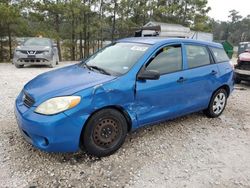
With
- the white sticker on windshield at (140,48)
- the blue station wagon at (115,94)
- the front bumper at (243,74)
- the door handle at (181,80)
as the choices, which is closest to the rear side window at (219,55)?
the blue station wagon at (115,94)

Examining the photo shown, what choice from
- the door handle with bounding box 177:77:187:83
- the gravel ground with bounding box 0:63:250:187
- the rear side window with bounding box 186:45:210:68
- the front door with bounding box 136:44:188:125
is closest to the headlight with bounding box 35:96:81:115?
the gravel ground with bounding box 0:63:250:187

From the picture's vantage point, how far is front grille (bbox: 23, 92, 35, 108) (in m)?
3.12

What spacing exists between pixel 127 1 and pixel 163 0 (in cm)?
421

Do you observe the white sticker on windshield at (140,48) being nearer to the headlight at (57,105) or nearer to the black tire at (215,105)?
the headlight at (57,105)

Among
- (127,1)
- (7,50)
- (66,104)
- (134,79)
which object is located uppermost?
(127,1)

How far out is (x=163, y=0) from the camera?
24.7 metres

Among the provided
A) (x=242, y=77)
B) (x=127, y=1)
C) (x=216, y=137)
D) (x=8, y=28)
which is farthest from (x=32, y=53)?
(x=127, y=1)

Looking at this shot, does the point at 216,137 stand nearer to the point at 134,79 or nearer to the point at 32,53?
the point at 134,79

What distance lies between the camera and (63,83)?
131 inches

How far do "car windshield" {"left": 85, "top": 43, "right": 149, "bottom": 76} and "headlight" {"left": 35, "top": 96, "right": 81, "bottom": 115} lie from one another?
79 centimetres

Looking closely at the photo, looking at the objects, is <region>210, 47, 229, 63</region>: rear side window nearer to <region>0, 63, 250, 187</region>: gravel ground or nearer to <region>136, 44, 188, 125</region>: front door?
<region>136, 44, 188, 125</region>: front door

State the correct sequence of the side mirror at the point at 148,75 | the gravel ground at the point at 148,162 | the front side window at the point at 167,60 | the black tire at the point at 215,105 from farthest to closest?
the black tire at the point at 215,105 → the front side window at the point at 167,60 → the side mirror at the point at 148,75 → the gravel ground at the point at 148,162

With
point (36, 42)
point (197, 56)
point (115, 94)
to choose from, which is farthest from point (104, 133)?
point (36, 42)

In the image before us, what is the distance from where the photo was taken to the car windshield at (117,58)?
362cm
